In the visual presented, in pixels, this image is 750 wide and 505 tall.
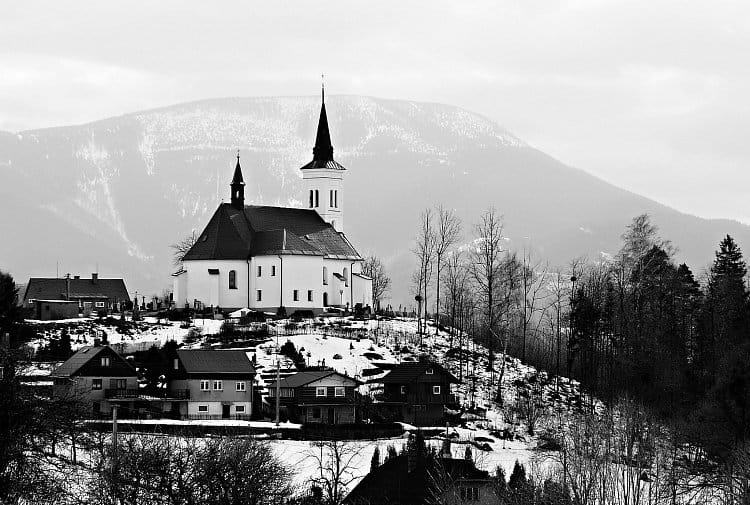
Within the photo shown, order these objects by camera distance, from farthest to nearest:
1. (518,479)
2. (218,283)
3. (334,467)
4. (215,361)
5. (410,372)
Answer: (218,283) → (410,372) → (215,361) → (334,467) → (518,479)

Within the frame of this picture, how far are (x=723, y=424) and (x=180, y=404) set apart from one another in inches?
972

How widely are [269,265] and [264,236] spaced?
9.26ft

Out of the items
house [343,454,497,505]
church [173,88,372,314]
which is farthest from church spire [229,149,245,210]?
house [343,454,497,505]

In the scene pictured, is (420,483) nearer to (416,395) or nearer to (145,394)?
(416,395)

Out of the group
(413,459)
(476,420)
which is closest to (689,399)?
(476,420)

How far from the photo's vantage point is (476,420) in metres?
70.4

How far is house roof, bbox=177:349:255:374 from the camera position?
228 ft

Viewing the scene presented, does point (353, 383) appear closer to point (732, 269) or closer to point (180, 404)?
point (180, 404)

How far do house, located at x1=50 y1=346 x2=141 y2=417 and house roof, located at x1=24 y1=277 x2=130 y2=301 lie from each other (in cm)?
2446

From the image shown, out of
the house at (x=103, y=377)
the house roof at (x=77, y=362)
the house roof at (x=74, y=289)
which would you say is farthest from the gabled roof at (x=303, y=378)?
the house roof at (x=74, y=289)

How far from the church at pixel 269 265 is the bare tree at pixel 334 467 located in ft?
93.3

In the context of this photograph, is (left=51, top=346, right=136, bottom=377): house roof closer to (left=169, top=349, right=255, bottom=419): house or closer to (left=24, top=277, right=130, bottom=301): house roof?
(left=169, top=349, right=255, bottom=419): house

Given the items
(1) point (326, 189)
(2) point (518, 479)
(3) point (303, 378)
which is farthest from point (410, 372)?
(1) point (326, 189)

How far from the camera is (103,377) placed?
68.0 metres
